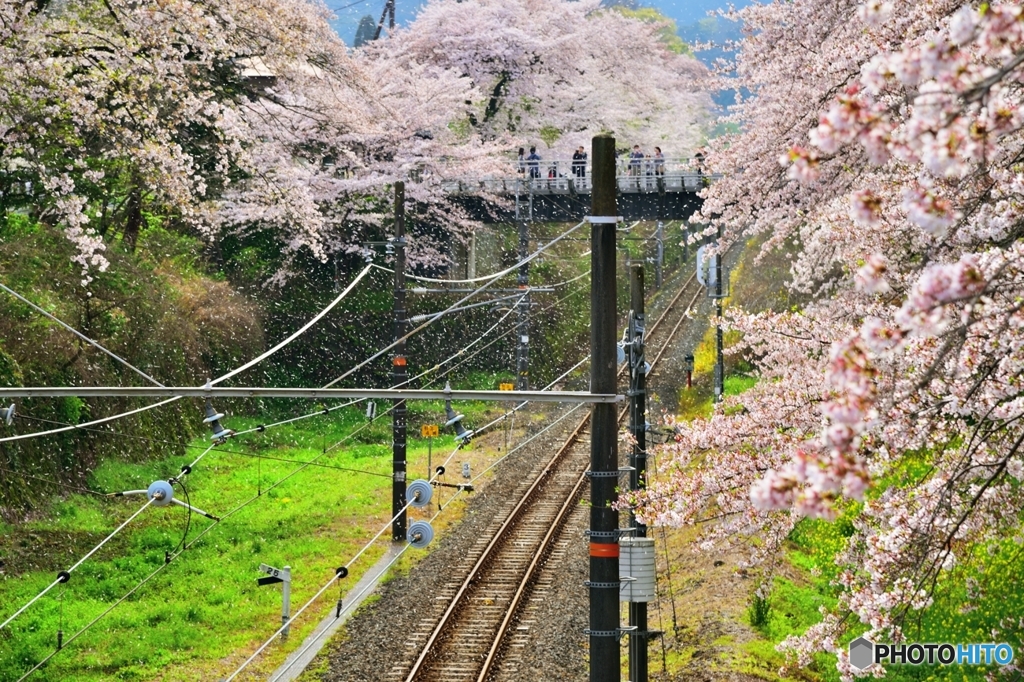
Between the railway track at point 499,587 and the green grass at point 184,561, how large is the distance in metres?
1.88

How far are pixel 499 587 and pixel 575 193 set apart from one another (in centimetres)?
1951

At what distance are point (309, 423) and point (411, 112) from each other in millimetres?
11028

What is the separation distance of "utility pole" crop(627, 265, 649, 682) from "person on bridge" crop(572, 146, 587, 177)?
19.1m

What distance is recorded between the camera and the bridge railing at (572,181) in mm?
34750

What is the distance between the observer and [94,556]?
17.8 meters

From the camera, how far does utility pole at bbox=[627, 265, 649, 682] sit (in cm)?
1212

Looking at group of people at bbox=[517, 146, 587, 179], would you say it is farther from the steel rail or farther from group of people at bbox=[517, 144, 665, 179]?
the steel rail

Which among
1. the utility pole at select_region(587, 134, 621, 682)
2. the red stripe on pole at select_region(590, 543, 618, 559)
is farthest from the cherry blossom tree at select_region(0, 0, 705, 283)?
the red stripe on pole at select_region(590, 543, 618, 559)

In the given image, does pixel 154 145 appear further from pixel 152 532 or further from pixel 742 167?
pixel 742 167

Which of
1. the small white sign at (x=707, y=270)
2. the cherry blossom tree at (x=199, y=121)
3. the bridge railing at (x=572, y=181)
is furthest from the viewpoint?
the bridge railing at (x=572, y=181)

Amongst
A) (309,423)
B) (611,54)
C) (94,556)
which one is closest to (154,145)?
(94,556)

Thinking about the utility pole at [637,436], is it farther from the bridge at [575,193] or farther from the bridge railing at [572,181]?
the bridge at [575,193]

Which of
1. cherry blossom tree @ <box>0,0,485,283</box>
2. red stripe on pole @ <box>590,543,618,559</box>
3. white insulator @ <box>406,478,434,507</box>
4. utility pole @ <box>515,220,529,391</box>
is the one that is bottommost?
white insulator @ <box>406,478,434,507</box>

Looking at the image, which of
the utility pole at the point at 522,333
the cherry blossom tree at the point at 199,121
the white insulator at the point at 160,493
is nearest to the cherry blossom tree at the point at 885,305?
the white insulator at the point at 160,493
